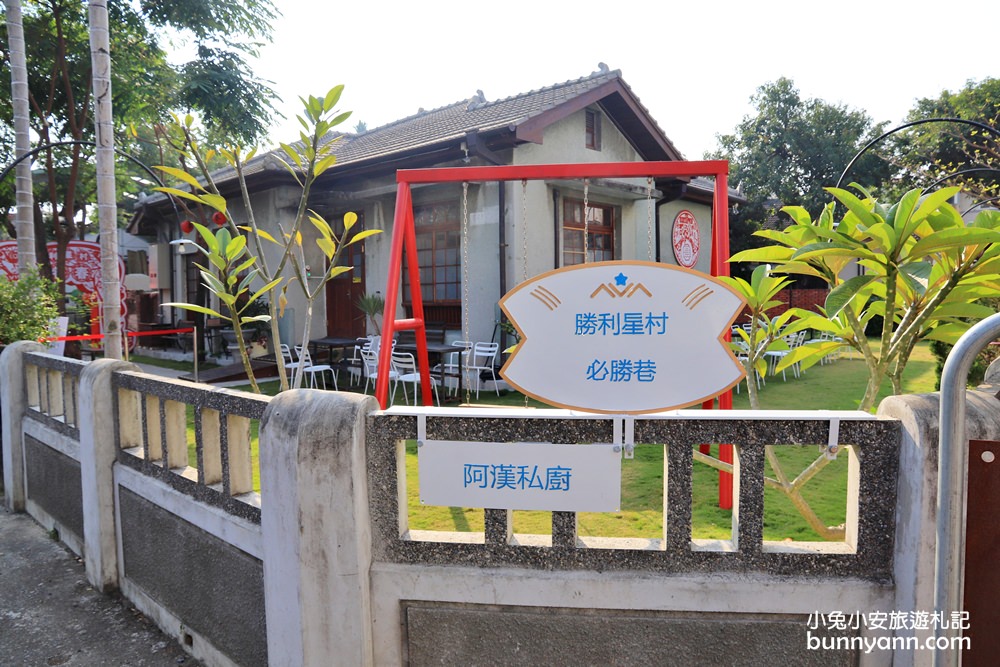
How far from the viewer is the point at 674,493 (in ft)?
6.09

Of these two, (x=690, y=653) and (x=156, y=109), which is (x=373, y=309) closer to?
(x=156, y=109)

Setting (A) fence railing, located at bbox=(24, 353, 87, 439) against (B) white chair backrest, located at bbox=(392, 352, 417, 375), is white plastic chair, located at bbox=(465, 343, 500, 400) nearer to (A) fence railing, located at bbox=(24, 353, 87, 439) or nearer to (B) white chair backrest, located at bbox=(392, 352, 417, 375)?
(B) white chair backrest, located at bbox=(392, 352, 417, 375)

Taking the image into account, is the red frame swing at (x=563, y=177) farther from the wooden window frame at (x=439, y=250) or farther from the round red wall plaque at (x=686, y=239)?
the round red wall plaque at (x=686, y=239)

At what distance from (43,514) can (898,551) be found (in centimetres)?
543

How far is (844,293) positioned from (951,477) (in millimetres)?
870

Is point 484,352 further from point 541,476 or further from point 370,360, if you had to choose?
point 541,476

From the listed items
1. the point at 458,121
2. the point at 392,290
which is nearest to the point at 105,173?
the point at 392,290

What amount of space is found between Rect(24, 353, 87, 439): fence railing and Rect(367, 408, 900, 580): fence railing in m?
2.66

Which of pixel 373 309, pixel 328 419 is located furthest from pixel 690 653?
pixel 373 309

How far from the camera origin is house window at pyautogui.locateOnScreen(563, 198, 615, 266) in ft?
33.2

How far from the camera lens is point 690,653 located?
1827 mm

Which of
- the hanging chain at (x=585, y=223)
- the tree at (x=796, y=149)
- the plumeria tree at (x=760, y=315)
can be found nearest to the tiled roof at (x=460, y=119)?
the hanging chain at (x=585, y=223)

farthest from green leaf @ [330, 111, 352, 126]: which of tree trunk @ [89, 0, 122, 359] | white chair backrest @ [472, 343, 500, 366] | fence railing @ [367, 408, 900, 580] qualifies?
white chair backrest @ [472, 343, 500, 366]

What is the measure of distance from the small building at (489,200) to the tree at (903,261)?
5437mm
